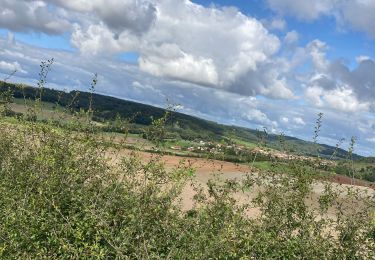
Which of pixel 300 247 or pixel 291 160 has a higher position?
pixel 291 160

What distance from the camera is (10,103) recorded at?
2291 centimetres

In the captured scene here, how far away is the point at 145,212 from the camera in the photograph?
15039mm

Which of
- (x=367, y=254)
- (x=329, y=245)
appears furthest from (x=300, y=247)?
(x=367, y=254)

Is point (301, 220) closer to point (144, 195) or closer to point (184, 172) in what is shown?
point (184, 172)

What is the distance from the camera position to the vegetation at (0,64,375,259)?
13.8 m

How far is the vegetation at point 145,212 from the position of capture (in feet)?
45.2

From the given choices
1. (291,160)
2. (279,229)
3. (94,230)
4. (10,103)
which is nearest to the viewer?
(94,230)

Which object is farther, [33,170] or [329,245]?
[33,170]

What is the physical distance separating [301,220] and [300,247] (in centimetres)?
156

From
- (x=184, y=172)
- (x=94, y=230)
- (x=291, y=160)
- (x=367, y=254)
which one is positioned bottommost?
(x=94, y=230)

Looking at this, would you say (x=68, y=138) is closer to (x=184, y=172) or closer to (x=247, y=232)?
(x=184, y=172)

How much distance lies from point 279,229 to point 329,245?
1.73m

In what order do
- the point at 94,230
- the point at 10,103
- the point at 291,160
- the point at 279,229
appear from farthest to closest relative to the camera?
the point at 10,103
the point at 291,160
the point at 279,229
the point at 94,230

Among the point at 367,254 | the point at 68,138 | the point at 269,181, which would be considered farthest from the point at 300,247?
the point at 68,138
